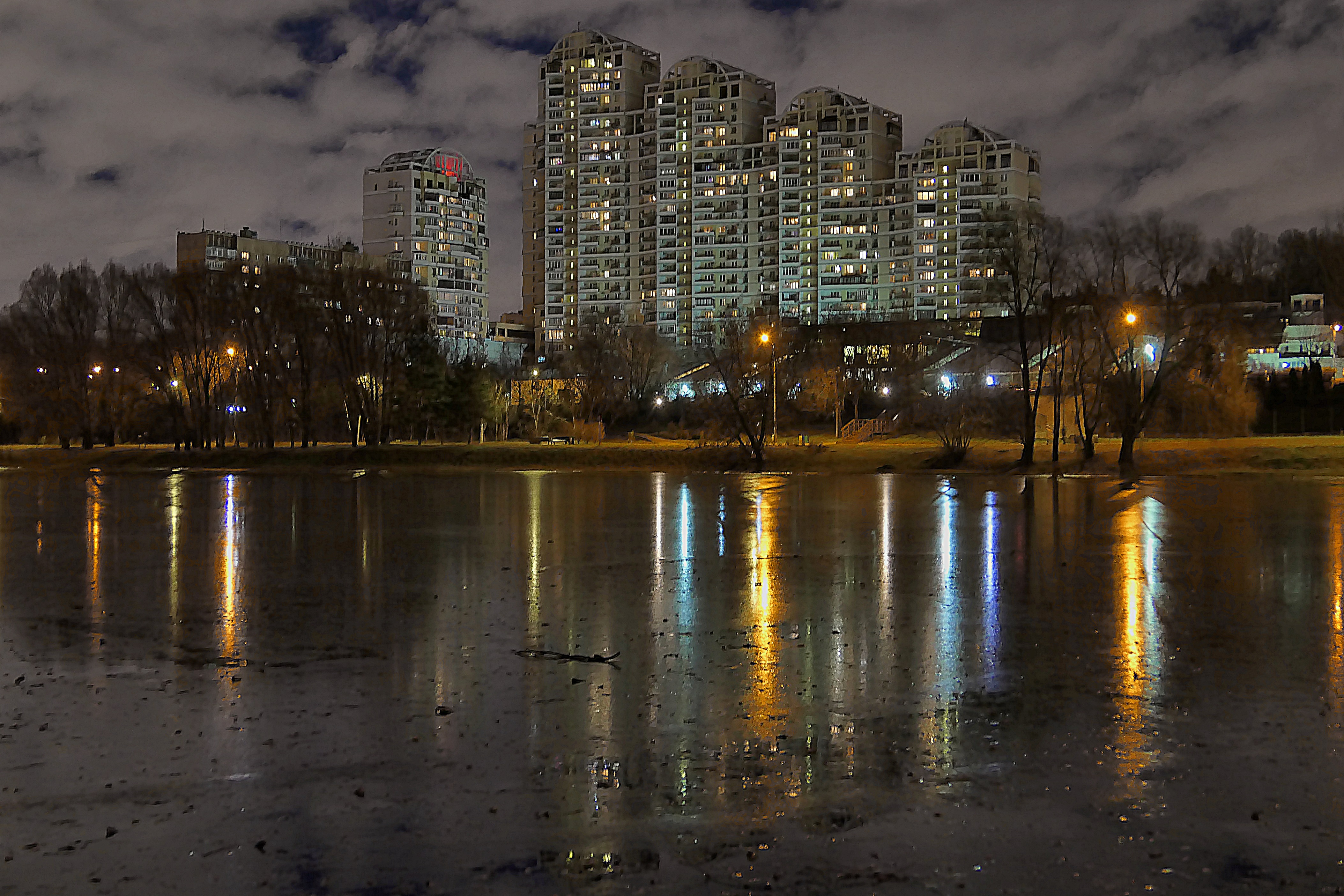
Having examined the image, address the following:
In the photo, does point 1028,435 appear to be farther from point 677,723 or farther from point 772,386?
point 677,723

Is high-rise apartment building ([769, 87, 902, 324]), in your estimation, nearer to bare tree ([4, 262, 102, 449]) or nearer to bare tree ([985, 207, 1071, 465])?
bare tree ([4, 262, 102, 449])

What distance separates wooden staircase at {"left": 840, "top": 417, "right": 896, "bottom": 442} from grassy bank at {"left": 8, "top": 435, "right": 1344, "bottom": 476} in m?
2.95

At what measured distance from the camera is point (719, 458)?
5962 cm

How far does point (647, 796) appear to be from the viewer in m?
6.71

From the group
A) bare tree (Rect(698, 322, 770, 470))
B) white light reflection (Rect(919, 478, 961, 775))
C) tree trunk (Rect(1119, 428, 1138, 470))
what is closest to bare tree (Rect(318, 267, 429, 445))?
bare tree (Rect(698, 322, 770, 470))

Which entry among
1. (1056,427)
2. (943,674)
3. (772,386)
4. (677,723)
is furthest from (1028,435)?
(677,723)

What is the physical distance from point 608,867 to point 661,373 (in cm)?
13274

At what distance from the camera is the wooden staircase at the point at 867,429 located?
77.1 metres

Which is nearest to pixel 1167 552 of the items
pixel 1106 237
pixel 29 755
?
pixel 29 755

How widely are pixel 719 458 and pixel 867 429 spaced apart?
21716mm

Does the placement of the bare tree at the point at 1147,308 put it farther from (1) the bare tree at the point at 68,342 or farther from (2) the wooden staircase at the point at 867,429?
(1) the bare tree at the point at 68,342

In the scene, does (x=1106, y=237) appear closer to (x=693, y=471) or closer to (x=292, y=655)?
(x=693, y=471)

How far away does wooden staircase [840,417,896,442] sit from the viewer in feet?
253

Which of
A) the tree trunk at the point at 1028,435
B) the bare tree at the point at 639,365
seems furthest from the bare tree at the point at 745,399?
the bare tree at the point at 639,365
